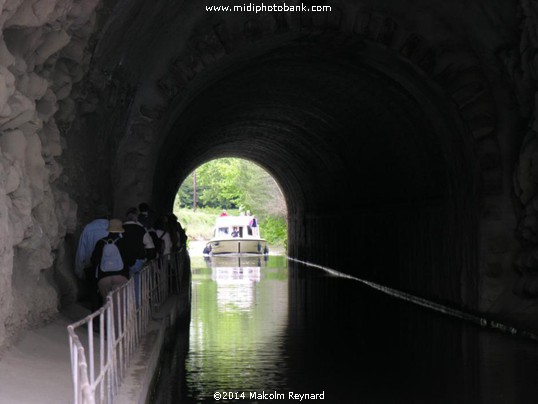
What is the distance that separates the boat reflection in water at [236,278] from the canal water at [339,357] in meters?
0.17

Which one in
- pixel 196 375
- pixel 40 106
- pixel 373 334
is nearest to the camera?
pixel 40 106

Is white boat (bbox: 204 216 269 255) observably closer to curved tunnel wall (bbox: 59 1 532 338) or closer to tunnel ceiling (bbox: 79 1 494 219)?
tunnel ceiling (bbox: 79 1 494 219)

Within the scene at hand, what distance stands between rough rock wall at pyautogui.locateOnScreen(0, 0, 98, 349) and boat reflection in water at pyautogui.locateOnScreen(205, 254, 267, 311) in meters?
8.35

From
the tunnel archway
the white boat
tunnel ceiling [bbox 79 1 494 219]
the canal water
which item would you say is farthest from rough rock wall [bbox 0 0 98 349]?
the white boat

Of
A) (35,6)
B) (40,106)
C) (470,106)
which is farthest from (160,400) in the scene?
(470,106)

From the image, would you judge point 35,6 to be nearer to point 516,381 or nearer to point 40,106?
point 40,106

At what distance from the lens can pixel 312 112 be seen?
2472 cm

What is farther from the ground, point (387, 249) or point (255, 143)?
point (255, 143)

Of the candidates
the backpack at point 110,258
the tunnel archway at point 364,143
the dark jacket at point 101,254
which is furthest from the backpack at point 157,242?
the backpack at point 110,258

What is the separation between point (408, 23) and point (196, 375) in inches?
321

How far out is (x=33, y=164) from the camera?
9039mm

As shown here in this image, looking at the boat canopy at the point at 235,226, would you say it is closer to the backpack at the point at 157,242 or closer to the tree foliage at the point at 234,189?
the tree foliage at the point at 234,189

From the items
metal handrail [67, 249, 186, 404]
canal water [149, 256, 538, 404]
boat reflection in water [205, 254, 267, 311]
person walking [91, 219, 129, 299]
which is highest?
person walking [91, 219, 129, 299]

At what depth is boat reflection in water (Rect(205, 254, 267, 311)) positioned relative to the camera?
1955cm
